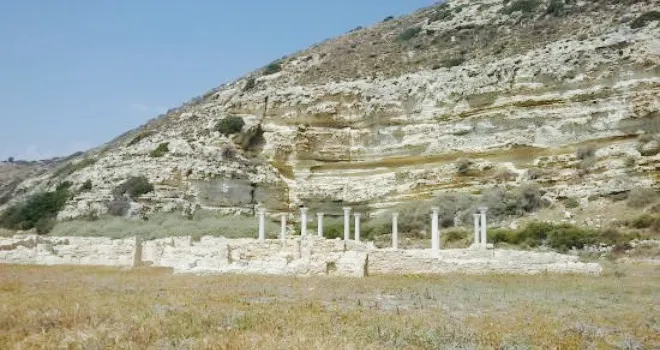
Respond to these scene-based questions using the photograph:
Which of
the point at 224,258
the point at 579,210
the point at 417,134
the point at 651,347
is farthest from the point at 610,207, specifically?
the point at 651,347

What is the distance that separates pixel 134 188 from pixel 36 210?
9018 millimetres

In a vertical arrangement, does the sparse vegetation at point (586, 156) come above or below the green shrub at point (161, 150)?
below

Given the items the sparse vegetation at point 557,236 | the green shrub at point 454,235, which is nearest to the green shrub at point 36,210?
the green shrub at point 454,235

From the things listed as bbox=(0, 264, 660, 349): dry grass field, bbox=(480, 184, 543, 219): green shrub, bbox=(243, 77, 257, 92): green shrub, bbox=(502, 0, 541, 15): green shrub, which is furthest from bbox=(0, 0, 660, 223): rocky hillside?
bbox=(0, 264, 660, 349): dry grass field

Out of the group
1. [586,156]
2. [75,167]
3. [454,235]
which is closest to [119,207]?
[75,167]

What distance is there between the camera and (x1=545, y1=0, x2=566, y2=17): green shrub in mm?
64275

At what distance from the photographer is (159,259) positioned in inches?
1048

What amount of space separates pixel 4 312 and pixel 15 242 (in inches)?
894

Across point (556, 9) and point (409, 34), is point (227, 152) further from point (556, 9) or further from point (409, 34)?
point (556, 9)

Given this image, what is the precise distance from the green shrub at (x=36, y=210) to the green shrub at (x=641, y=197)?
41.4 meters

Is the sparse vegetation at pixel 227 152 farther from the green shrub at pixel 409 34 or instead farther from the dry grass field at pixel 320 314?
the dry grass field at pixel 320 314

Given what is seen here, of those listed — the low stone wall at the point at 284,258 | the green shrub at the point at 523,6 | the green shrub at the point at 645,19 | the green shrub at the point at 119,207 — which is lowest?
the low stone wall at the point at 284,258

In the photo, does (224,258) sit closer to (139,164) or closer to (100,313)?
(100,313)

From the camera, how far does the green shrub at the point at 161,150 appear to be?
54.8 m
